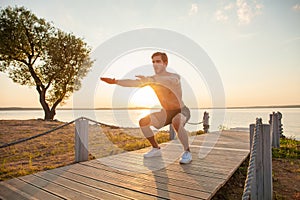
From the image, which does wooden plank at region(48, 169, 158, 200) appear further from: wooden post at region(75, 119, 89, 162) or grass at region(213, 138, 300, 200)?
grass at region(213, 138, 300, 200)

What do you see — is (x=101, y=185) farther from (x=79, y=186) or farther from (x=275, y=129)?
(x=275, y=129)

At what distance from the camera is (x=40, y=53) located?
17.6 meters

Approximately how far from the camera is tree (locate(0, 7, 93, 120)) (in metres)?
16.4

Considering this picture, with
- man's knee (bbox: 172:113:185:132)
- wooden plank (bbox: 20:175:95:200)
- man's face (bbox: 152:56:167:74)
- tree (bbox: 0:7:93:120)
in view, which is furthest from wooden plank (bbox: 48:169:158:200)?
tree (bbox: 0:7:93:120)

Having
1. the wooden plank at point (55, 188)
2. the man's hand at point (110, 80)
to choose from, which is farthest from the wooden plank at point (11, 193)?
the man's hand at point (110, 80)

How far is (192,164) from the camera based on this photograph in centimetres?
367

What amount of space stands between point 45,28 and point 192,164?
62.6 ft

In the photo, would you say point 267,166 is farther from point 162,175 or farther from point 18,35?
point 18,35

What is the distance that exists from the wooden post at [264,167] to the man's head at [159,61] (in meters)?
2.07

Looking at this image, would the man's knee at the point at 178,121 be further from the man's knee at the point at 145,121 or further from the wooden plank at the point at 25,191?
the wooden plank at the point at 25,191

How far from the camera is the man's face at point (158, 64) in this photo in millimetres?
3760

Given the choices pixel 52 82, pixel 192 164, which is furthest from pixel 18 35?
pixel 192 164

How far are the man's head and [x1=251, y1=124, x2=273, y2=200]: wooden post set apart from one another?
2065mm

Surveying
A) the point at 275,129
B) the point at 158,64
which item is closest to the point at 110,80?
the point at 158,64
